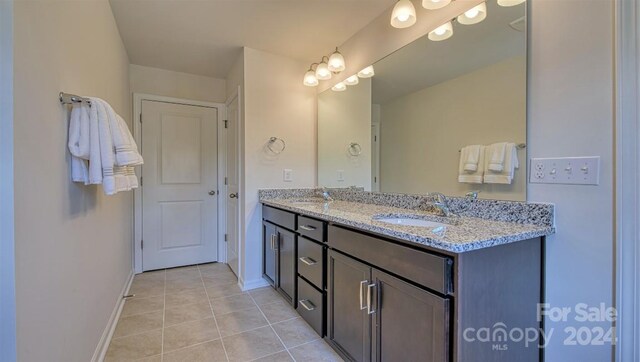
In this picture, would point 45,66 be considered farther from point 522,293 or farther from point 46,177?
point 522,293

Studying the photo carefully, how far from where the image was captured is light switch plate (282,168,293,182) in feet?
9.29

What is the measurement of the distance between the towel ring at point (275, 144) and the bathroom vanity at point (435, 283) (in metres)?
1.22

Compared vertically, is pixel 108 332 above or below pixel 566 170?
below

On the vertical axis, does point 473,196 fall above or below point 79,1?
below

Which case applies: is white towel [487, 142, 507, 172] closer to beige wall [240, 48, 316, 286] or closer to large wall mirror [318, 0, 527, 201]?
large wall mirror [318, 0, 527, 201]

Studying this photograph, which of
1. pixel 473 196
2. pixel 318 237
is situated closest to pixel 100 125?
pixel 318 237

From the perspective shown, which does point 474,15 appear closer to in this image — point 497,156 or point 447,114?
point 447,114

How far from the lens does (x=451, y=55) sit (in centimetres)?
170

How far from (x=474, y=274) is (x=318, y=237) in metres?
0.99

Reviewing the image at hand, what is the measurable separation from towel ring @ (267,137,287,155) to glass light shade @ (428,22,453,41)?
1569 millimetres

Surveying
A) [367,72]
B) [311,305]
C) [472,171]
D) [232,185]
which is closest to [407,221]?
[472,171]

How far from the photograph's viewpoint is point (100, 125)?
51.6 inches

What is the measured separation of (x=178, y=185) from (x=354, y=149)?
84.0 inches

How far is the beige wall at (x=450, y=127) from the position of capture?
1.37m
